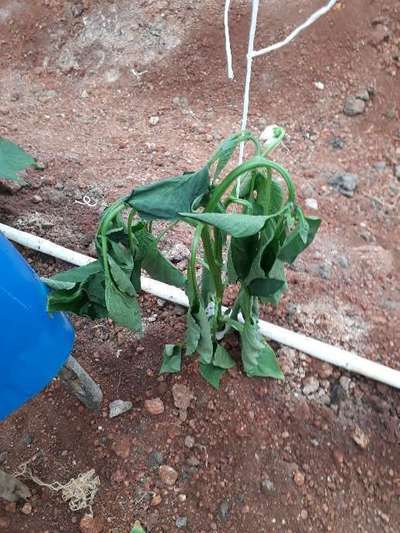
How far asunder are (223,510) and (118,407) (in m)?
0.32

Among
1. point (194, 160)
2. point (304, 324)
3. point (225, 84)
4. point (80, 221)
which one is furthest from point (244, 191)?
point (225, 84)

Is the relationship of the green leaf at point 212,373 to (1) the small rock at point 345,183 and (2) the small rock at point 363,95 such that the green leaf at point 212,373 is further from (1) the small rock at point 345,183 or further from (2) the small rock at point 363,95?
(2) the small rock at point 363,95

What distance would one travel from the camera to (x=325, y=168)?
6.30 feet

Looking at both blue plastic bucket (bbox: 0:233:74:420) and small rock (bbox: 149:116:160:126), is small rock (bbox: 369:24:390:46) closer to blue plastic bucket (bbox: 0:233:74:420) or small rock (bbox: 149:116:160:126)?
small rock (bbox: 149:116:160:126)

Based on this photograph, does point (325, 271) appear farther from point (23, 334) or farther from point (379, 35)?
point (379, 35)

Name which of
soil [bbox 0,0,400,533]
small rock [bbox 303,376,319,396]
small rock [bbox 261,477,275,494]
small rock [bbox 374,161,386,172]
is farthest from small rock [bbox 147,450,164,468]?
small rock [bbox 374,161,386,172]

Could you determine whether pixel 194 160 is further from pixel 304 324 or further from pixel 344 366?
pixel 344 366

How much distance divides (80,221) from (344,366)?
868mm

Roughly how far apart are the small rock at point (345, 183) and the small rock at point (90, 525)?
124cm

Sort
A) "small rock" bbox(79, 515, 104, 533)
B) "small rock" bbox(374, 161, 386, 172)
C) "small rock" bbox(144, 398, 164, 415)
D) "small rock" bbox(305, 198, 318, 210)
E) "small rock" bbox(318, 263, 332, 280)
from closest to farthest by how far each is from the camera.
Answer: "small rock" bbox(79, 515, 104, 533) < "small rock" bbox(144, 398, 164, 415) < "small rock" bbox(318, 263, 332, 280) < "small rock" bbox(305, 198, 318, 210) < "small rock" bbox(374, 161, 386, 172)

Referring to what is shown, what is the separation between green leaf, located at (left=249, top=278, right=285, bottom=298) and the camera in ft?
2.90

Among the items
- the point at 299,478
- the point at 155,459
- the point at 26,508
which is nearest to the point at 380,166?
the point at 299,478

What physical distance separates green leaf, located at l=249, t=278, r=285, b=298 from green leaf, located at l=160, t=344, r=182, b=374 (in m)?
0.34

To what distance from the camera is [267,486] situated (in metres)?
1.18
